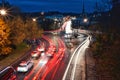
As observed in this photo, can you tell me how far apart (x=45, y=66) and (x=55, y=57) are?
35.1 ft

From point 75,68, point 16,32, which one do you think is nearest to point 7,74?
point 75,68

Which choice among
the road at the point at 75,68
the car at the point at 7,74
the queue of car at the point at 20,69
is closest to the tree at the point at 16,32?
the queue of car at the point at 20,69

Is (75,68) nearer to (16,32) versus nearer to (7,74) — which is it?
(7,74)

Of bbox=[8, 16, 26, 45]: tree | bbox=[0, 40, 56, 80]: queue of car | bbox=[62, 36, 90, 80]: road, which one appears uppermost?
bbox=[8, 16, 26, 45]: tree

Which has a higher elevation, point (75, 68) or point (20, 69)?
point (20, 69)

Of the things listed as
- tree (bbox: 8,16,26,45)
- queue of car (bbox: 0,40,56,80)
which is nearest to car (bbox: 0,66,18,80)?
queue of car (bbox: 0,40,56,80)

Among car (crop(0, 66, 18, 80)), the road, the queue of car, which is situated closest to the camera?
car (crop(0, 66, 18, 80))

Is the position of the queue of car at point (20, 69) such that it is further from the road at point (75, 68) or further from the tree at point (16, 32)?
the road at point (75, 68)

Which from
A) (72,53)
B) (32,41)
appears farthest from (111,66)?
(32,41)

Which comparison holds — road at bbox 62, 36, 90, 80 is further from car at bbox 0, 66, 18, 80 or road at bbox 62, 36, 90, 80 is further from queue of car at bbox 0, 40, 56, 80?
car at bbox 0, 66, 18, 80

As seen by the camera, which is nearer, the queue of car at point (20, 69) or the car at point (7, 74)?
the car at point (7, 74)

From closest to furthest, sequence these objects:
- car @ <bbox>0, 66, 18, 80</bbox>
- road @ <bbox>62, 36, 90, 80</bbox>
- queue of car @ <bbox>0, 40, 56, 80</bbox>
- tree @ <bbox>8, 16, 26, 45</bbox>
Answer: car @ <bbox>0, 66, 18, 80</bbox> < queue of car @ <bbox>0, 40, 56, 80</bbox> < road @ <bbox>62, 36, 90, 80</bbox> < tree @ <bbox>8, 16, 26, 45</bbox>

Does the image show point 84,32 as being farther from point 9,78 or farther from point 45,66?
point 9,78

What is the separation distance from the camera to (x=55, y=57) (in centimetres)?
6419
